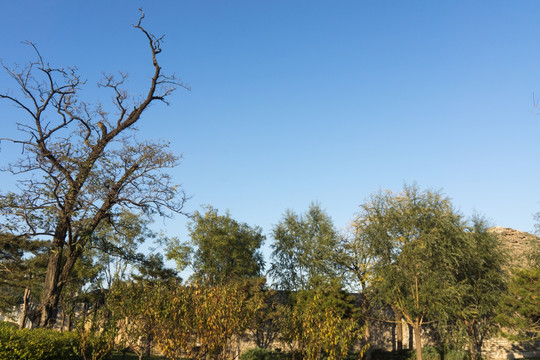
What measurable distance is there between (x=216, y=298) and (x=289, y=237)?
29.5 meters

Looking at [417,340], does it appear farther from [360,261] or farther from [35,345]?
[35,345]

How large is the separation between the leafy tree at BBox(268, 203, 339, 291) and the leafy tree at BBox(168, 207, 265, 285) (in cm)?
304

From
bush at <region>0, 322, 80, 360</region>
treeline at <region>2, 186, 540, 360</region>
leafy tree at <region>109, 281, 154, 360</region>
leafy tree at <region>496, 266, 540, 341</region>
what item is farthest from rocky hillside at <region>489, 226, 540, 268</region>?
bush at <region>0, 322, 80, 360</region>

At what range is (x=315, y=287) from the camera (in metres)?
33.8

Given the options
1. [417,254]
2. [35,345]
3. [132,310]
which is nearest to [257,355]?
[417,254]

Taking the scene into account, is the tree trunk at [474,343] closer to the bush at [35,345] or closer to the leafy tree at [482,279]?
the leafy tree at [482,279]

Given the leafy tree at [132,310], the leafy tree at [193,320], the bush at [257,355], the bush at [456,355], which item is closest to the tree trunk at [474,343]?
the bush at [456,355]

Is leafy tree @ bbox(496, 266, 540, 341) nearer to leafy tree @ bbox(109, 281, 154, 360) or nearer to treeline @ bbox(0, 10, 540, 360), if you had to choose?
treeline @ bbox(0, 10, 540, 360)

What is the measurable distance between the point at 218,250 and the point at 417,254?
2169cm

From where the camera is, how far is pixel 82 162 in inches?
635

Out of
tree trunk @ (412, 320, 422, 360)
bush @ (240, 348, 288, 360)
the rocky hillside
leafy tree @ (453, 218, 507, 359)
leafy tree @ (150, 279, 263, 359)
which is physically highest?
the rocky hillside

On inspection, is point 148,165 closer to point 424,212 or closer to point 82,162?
point 82,162

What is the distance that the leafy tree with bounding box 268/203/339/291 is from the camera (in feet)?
116

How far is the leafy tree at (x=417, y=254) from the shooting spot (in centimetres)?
2617
